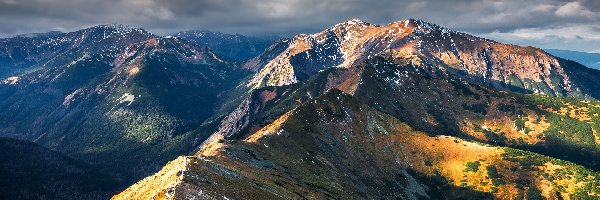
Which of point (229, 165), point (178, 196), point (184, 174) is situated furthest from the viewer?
point (229, 165)

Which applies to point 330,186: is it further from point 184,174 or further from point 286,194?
point 184,174

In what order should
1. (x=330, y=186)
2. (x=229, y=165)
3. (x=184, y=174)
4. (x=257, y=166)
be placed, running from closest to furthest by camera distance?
(x=184, y=174)
(x=229, y=165)
(x=257, y=166)
(x=330, y=186)

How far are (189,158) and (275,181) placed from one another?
34.6m

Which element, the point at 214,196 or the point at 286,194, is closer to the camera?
the point at 214,196

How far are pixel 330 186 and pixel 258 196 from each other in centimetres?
7680

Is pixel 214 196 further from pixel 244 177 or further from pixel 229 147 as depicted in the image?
pixel 229 147

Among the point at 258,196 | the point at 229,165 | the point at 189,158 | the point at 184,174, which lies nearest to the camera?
the point at 184,174

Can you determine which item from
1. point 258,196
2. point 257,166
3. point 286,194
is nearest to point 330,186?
point 257,166

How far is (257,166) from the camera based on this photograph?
595ft

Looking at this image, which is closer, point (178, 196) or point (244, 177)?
point (178, 196)

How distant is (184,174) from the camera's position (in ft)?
389

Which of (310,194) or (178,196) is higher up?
(178,196)

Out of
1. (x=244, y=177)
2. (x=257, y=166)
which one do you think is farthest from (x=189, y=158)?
(x=257, y=166)

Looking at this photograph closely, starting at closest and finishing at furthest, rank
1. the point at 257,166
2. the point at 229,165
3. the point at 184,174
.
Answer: the point at 184,174
the point at 229,165
the point at 257,166
